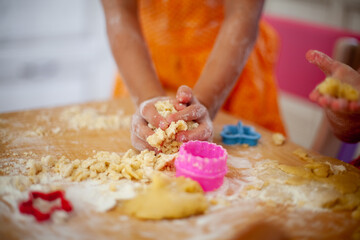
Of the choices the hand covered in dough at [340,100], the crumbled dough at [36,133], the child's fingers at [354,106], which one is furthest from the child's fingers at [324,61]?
the crumbled dough at [36,133]

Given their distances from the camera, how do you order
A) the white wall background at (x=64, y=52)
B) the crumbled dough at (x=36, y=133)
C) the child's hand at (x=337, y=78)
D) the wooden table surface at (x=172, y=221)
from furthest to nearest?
1. the white wall background at (x=64, y=52)
2. the crumbled dough at (x=36, y=133)
3. the child's hand at (x=337, y=78)
4. the wooden table surface at (x=172, y=221)

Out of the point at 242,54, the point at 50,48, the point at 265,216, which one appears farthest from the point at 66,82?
the point at 265,216

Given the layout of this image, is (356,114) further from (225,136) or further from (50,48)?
(50,48)

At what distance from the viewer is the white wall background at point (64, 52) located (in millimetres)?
3111

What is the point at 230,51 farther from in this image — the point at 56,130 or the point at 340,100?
the point at 56,130

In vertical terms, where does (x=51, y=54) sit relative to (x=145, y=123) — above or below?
below

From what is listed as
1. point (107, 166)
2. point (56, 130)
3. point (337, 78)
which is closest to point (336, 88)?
point (337, 78)

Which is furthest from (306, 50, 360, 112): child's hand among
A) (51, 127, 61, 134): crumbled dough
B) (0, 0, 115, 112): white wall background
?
(0, 0, 115, 112): white wall background

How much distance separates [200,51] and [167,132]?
2.40 ft

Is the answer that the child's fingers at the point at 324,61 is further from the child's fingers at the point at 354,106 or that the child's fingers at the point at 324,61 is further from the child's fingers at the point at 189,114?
the child's fingers at the point at 189,114

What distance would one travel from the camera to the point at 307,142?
3.00 meters

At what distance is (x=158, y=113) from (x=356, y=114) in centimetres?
57

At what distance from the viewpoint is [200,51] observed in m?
1.62

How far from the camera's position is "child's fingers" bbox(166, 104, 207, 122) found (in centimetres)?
102
